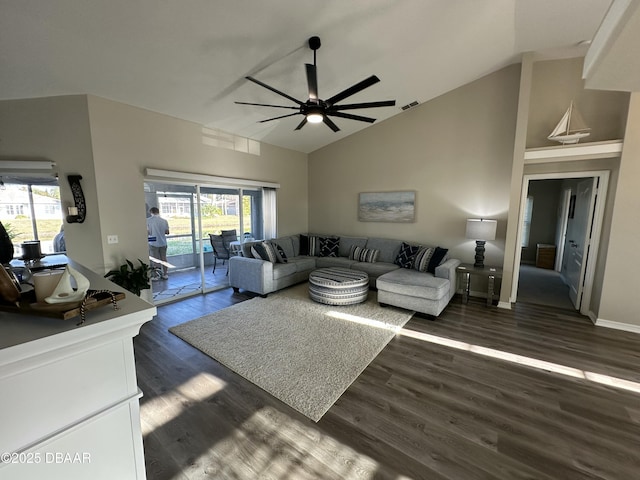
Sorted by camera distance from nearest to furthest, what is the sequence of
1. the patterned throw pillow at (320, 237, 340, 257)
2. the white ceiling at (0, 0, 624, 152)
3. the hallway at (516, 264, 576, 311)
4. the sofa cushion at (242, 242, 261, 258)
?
the white ceiling at (0, 0, 624, 152), the hallway at (516, 264, 576, 311), the sofa cushion at (242, 242, 261, 258), the patterned throw pillow at (320, 237, 340, 257)

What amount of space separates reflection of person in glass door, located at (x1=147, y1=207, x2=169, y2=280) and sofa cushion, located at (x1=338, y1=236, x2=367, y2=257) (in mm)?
3399

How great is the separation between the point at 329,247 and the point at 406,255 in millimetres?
1727

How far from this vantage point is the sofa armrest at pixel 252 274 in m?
4.61

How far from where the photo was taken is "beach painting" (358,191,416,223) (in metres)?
5.36

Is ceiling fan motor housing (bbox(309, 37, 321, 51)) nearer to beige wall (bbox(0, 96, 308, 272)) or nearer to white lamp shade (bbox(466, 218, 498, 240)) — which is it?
beige wall (bbox(0, 96, 308, 272))

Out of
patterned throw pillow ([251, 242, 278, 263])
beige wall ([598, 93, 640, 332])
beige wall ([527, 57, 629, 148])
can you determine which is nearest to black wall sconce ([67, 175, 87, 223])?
patterned throw pillow ([251, 242, 278, 263])

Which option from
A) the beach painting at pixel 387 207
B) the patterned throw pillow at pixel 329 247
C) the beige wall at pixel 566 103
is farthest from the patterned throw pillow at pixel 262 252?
the beige wall at pixel 566 103

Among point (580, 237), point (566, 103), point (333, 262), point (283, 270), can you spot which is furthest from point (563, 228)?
point (283, 270)

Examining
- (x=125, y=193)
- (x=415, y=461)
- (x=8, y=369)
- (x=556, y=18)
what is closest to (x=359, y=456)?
(x=415, y=461)

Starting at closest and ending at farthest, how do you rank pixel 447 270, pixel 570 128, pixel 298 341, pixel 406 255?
pixel 298 341
pixel 570 128
pixel 447 270
pixel 406 255

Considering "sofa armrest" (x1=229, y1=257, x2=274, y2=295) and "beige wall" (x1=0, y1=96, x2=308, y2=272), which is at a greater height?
"beige wall" (x1=0, y1=96, x2=308, y2=272)

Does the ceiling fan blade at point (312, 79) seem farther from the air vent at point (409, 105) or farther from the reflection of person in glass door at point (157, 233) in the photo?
the reflection of person in glass door at point (157, 233)

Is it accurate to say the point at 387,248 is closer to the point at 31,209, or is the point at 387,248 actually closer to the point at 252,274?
the point at 252,274

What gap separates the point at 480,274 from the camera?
14.0 feet
